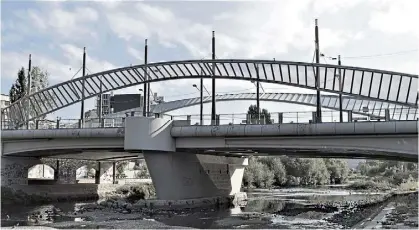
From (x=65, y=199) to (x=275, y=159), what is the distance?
163ft

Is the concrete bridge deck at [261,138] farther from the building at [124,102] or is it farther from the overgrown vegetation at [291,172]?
the overgrown vegetation at [291,172]

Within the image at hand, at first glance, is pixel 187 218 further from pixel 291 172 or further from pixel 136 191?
pixel 291 172

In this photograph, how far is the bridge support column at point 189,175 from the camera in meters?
40.4

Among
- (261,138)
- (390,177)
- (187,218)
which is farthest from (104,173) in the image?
(390,177)

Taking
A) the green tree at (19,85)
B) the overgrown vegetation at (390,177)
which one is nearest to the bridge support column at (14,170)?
the green tree at (19,85)

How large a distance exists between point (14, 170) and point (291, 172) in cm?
6623

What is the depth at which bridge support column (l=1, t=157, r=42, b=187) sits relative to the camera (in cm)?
4925

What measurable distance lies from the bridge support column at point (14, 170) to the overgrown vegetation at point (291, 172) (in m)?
40.4

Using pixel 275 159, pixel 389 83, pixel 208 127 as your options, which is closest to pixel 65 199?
pixel 208 127

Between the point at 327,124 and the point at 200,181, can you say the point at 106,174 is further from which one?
the point at 327,124

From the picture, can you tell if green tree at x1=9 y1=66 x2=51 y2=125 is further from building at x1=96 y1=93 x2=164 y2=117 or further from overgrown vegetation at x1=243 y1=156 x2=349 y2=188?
overgrown vegetation at x1=243 y1=156 x2=349 y2=188

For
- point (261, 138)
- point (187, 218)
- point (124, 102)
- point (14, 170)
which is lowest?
point (187, 218)

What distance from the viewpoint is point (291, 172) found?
104 metres

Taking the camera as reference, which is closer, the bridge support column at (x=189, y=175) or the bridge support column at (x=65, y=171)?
the bridge support column at (x=189, y=175)
